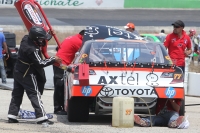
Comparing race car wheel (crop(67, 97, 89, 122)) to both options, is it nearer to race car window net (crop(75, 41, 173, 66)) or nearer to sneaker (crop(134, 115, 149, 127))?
race car window net (crop(75, 41, 173, 66))

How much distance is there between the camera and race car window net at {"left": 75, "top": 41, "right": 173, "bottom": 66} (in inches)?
416

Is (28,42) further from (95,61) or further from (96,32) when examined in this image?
(96,32)

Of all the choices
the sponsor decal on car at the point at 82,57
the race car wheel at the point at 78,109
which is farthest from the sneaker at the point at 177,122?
the sponsor decal on car at the point at 82,57

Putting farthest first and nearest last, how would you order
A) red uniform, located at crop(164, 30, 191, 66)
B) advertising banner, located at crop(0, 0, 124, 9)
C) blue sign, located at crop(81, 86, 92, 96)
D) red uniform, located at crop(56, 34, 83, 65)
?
advertising banner, located at crop(0, 0, 124, 9) → red uniform, located at crop(164, 30, 191, 66) → red uniform, located at crop(56, 34, 83, 65) → blue sign, located at crop(81, 86, 92, 96)

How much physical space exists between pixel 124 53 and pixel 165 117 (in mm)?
1312

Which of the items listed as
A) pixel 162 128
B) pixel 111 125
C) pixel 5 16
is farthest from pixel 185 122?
pixel 5 16

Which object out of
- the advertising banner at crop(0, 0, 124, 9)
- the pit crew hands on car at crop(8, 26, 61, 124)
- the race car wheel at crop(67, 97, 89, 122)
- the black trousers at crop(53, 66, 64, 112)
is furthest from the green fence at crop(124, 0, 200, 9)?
the pit crew hands on car at crop(8, 26, 61, 124)

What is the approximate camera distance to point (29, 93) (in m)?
10.1

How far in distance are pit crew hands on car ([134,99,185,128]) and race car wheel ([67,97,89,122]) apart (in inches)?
33.0

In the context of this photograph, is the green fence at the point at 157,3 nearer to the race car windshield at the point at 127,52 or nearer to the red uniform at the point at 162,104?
the race car windshield at the point at 127,52

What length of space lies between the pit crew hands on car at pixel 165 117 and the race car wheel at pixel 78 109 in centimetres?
84

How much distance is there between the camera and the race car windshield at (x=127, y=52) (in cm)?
1062

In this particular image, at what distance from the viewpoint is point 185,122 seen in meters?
9.97

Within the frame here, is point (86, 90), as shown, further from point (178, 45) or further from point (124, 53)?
point (178, 45)
